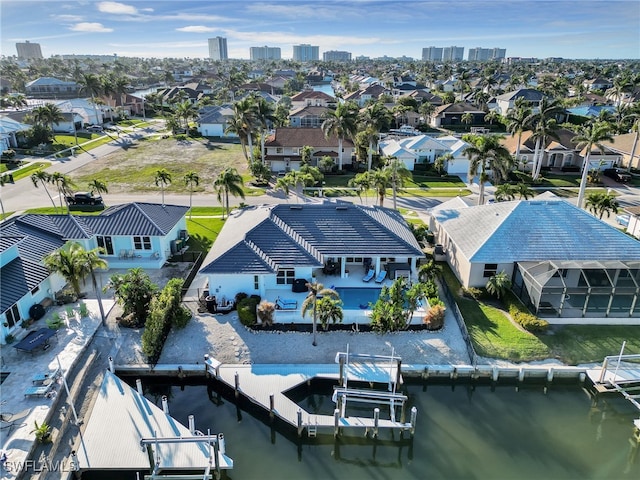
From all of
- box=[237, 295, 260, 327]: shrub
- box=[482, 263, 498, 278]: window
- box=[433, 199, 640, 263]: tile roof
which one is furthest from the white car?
box=[237, 295, 260, 327]: shrub

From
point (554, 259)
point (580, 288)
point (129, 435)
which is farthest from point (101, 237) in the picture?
point (580, 288)

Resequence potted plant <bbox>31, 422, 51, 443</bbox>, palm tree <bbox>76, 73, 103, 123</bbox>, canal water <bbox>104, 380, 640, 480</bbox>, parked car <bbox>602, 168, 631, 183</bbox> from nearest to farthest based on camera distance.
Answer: potted plant <bbox>31, 422, 51, 443</bbox> → canal water <bbox>104, 380, 640, 480</bbox> → parked car <bbox>602, 168, 631, 183</bbox> → palm tree <bbox>76, 73, 103, 123</bbox>

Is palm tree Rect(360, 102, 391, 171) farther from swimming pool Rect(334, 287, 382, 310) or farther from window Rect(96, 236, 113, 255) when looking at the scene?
window Rect(96, 236, 113, 255)

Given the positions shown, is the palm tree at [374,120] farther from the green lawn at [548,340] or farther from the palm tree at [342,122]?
the green lawn at [548,340]

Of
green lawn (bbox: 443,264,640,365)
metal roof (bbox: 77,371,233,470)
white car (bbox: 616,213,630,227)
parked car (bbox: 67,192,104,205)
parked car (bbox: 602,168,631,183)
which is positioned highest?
parked car (bbox: 602,168,631,183)

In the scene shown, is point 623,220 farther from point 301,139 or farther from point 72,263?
point 72,263

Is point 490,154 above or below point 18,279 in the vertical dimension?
above

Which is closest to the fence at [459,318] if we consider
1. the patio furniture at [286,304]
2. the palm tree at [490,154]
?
the patio furniture at [286,304]
